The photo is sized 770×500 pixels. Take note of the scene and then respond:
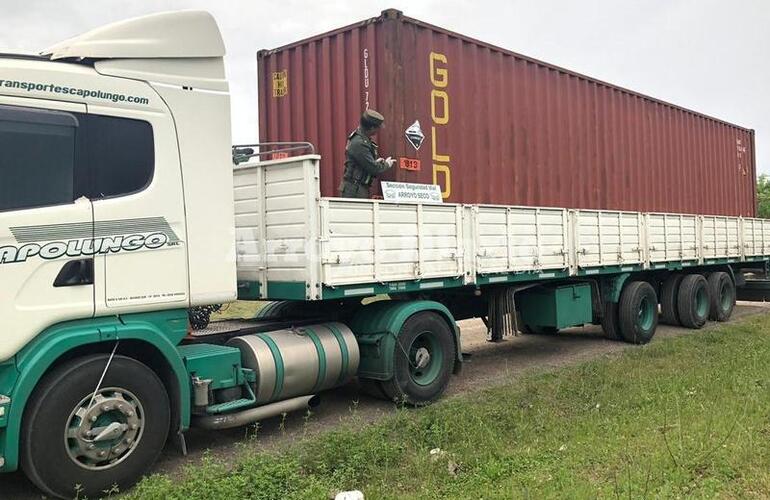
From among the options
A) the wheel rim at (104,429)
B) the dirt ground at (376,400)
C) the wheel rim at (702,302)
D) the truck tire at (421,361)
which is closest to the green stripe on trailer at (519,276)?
the truck tire at (421,361)

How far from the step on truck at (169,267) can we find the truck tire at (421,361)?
2 centimetres

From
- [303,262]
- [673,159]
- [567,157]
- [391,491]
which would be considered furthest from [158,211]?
[673,159]

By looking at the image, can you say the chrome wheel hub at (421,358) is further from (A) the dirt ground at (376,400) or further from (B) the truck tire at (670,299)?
(B) the truck tire at (670,299)

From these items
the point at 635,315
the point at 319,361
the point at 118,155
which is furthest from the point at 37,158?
the point at 635,315

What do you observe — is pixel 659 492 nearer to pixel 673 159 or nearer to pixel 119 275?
pixel 119 275

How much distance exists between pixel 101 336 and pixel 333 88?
14.0 feet

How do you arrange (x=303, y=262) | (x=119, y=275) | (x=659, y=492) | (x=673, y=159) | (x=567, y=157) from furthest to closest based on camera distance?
(x=673, y=159) < (x=567, y=157) < (x=303, y=262) < (x=119, y=275) < (x=659, y=492)

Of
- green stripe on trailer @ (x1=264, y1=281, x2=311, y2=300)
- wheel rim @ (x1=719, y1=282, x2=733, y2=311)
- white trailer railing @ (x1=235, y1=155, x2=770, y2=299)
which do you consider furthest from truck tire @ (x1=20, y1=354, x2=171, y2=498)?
wheel rim @ (x1=719, y1=282, x2=733, y2=311)

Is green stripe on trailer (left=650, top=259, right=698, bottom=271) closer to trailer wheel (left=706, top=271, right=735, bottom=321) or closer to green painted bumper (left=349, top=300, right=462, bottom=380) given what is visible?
trailer wheel (left=706, top=271, right=735, bottom=321)

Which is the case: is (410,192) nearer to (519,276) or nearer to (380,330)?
(380,330)

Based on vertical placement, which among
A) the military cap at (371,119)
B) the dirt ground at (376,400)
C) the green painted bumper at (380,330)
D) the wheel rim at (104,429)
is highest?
the military cap at (371,119)

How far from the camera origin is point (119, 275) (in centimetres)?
426

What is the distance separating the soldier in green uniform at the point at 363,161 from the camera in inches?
243

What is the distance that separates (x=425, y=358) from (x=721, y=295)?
28.1 ft
